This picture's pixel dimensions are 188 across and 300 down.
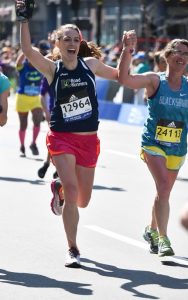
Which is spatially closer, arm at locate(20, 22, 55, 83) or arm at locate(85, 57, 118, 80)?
arm at locate(20, 22, 55, 83)

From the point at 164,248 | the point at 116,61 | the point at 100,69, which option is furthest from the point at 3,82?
the point at 116,61

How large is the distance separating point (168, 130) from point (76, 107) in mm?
871

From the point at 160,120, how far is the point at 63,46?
3.43 ft

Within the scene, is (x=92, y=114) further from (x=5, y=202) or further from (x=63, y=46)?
(x=5, y=202)

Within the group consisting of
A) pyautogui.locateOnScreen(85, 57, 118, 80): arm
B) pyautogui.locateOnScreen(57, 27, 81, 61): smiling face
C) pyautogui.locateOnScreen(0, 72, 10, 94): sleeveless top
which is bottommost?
pyautogui.locateOnScreen(0, 72, 10, 94): sleeveless top

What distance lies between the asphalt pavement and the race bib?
1153 mm

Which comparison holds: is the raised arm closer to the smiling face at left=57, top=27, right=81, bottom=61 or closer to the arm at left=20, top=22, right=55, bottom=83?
the arm at left=20, top=22, right=55, bottom=83

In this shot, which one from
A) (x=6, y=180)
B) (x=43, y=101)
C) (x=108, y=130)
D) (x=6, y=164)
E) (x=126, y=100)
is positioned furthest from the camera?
(x=126, y=100)

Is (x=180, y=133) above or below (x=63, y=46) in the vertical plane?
below

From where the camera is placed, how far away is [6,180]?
559 inches

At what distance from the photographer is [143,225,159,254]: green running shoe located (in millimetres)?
9195

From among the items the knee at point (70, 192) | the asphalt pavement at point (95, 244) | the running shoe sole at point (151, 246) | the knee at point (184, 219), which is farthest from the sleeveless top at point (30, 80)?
the knee at point (184, 219)

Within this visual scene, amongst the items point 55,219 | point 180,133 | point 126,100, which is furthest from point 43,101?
point 126,100

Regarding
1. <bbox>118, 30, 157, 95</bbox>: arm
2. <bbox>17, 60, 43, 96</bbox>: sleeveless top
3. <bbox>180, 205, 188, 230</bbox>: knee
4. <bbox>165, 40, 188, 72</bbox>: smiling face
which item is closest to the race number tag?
<bbox>118, 30, 157, 95</bbox>: arm
